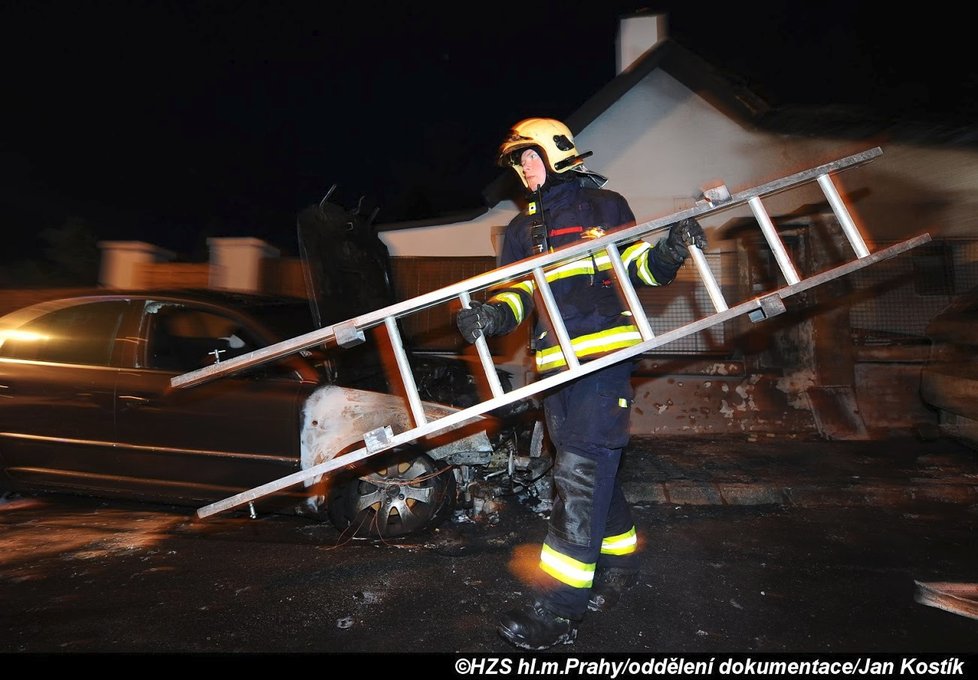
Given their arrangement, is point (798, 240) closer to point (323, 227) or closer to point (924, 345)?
point (924, 345)

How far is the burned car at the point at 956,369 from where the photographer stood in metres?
4.14

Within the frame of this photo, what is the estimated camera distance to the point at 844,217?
7.54 feet

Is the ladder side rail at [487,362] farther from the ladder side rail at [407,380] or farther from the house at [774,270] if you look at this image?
the house at [774,270]

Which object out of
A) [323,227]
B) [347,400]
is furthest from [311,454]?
[323,227]

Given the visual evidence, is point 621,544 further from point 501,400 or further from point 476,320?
point 476,320

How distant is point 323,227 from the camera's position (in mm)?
4090

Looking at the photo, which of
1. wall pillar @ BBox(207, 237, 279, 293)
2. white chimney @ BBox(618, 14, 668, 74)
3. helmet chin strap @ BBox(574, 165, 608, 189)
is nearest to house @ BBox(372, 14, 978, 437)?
white chimney @ BBox(618, 14, 668, 74)

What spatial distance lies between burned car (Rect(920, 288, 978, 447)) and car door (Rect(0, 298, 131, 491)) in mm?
6377

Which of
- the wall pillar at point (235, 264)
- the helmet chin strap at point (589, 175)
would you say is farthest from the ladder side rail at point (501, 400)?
the wall pillar at point (235, 264)

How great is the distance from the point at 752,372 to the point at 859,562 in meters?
3.21

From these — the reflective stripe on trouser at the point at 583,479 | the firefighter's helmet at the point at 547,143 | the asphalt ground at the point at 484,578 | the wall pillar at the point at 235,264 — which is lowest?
the asphalt ground at the point at 484,578

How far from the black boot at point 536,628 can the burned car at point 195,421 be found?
3.63ft

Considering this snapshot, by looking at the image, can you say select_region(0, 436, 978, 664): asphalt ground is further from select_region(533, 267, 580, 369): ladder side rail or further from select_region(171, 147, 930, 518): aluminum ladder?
select_region(533, 267, 580, 369): ladder side rail

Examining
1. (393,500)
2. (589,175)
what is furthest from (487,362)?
(393,500)
